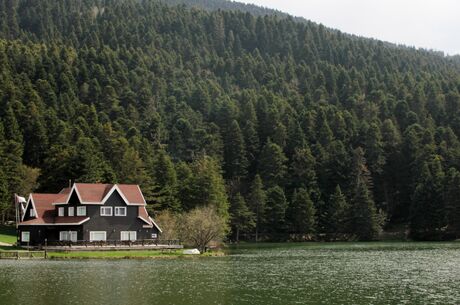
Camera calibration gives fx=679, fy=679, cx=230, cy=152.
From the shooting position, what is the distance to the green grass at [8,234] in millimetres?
89625

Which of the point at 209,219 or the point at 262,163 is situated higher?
the point at 262,163

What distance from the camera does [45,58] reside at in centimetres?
18312

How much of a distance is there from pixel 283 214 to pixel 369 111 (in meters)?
55.3

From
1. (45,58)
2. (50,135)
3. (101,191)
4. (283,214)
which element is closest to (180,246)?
(101,191)

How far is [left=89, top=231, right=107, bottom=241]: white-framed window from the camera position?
84.7 m

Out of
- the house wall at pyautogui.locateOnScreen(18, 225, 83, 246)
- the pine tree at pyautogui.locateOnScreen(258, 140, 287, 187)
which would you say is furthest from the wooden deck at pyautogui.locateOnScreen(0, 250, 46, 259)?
the pine tree at pyautogui.locateOnScreen(258, 140, 287, 187)

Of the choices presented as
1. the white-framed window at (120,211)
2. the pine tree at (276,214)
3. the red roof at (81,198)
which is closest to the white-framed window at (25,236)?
the red roof at (81,198)

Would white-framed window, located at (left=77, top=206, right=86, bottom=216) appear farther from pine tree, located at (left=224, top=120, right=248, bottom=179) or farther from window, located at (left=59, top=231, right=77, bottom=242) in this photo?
pine tree, located at (left=224, top=120, right=248, bottom=179)

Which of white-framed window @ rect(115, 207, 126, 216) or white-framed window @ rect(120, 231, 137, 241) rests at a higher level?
white-framed window @ rect(115, 207, 126, 216)

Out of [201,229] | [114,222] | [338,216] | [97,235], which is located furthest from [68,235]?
[338,216]

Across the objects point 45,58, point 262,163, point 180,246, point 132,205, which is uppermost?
point 45,58

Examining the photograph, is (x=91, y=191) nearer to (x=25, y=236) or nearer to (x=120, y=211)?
(x=120, y=211)

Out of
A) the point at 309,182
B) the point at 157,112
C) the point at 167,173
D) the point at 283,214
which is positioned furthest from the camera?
the point at 157,112

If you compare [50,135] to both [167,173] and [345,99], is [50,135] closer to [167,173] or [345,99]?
[167,173]
